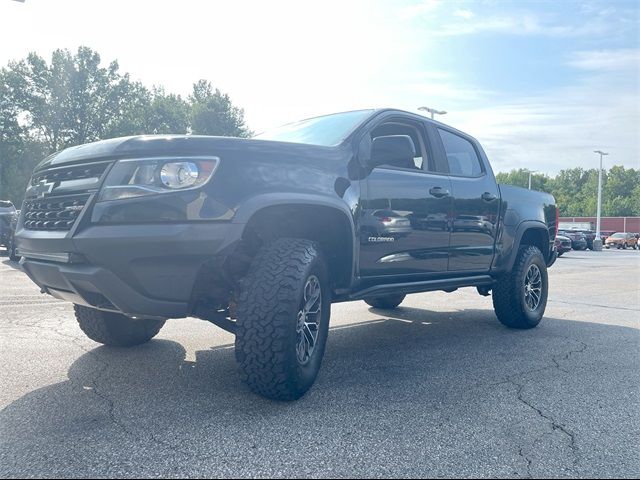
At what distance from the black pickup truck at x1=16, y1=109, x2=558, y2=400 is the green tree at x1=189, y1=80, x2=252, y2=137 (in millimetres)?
46548

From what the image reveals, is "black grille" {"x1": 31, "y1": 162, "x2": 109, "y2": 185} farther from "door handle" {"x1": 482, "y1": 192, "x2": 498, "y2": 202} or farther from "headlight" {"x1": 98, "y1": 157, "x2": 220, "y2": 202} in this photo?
"door handle" {"x1": 482, "y1": 192, "x2": 498, "y2": 202}

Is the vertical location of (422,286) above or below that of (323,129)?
below

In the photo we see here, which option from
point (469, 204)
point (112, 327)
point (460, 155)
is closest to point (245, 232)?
point (112, 327)

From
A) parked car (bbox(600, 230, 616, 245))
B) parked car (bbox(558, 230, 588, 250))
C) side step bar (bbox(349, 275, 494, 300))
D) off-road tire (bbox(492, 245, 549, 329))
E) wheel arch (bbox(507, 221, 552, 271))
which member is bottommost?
parked car (bbox(600, 230, 616, 245))

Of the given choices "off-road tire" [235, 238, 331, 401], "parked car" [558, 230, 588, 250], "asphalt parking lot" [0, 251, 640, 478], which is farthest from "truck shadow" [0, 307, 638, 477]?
"parked car" [558, 230, 588, 250]

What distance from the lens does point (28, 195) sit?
364 cm

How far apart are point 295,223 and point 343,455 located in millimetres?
1637

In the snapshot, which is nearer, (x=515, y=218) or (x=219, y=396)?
(x=219, y=396)

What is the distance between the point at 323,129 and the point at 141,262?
197 cm

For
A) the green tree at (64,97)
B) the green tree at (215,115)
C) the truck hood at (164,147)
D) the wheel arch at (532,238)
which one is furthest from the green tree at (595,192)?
the truck hood at (164,147)

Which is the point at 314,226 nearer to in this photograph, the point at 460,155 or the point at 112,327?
the point at 112,327

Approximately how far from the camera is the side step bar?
4.07 meters

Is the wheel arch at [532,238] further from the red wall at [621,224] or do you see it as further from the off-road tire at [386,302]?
the red wall at [621,224]

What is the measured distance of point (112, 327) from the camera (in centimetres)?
423
